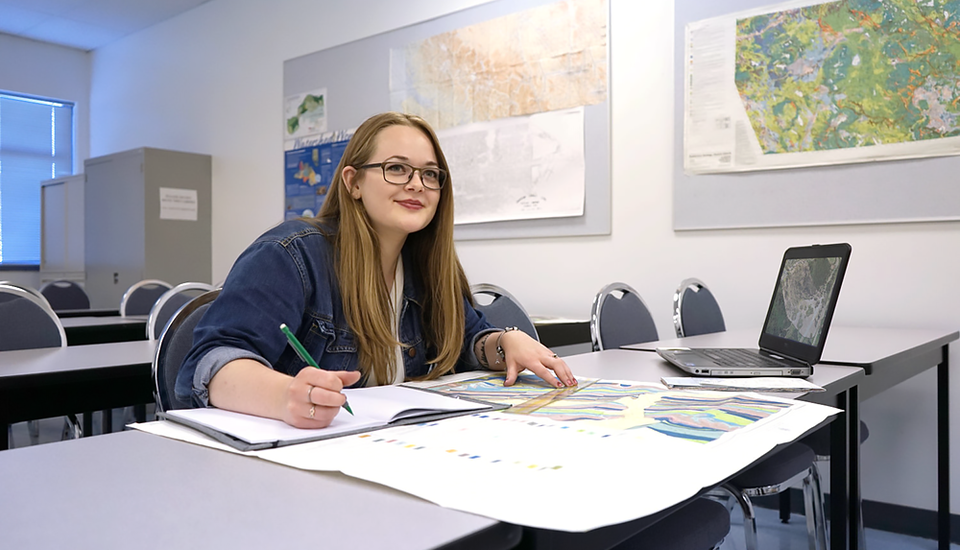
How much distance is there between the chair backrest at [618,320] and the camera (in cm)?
211

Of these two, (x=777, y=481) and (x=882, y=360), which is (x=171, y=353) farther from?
(x=882, y=360)

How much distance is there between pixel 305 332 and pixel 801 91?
230cm

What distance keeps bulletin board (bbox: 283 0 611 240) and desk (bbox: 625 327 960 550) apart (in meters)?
1.11

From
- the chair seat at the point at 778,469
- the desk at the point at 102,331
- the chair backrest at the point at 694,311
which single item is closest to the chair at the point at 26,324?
the desk at the point at 102,331

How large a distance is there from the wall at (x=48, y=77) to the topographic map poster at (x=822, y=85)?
5830 mm

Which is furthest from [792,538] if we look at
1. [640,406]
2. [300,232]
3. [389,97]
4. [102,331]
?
[389,97]

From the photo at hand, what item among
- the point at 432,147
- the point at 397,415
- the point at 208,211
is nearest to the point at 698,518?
the point at 397,415

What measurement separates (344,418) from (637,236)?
98.4 inches

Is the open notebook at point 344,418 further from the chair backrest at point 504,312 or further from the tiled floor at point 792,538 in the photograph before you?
the tiled floor at point 792,538

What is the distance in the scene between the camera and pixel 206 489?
0.62 m

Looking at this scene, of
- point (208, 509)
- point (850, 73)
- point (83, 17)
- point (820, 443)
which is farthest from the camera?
point (83, 17)

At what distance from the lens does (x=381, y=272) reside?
1356mm

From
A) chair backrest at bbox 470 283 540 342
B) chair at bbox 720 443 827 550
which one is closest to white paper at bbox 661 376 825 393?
chair at bbox 720 443 827 550

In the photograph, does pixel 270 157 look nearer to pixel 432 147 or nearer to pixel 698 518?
pixel 432 147
